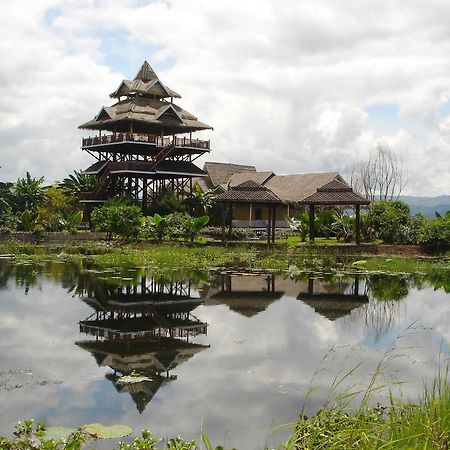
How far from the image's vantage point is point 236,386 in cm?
854

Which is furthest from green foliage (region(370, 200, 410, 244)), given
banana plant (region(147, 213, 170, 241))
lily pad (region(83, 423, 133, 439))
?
lily pad (region(83, 423, 133, 439))

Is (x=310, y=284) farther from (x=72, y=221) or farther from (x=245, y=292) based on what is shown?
(x=72, y=221)

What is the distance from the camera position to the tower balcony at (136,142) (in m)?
43.3

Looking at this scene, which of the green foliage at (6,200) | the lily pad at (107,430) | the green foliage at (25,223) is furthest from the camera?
the green foliage at (6,200)

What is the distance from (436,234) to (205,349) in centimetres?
2139

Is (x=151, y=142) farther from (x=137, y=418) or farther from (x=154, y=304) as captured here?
(x=137, y=418)

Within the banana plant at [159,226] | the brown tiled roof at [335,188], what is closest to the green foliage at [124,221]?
the banana plant at [159,226]

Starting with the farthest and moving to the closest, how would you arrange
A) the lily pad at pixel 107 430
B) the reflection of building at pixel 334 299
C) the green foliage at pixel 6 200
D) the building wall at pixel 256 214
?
the building wall at pixel 256 214
the green foliage at pixel 6 200
the reflection of building at pixel 334 299
the lily pad at pixel 107 430

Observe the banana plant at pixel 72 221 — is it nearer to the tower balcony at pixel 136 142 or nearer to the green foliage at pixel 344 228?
the tower balcony at pixel 136 142

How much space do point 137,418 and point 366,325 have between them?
701cm

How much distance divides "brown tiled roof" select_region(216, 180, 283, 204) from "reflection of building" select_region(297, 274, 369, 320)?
11333 millimetres

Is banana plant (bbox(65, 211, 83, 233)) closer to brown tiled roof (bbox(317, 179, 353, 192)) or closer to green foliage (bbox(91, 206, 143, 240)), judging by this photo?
green foliage (bbox(91, 206, 143, 240))

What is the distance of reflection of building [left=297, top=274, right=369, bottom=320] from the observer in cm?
1495

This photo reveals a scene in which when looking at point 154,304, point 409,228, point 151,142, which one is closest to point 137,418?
point 154,304
